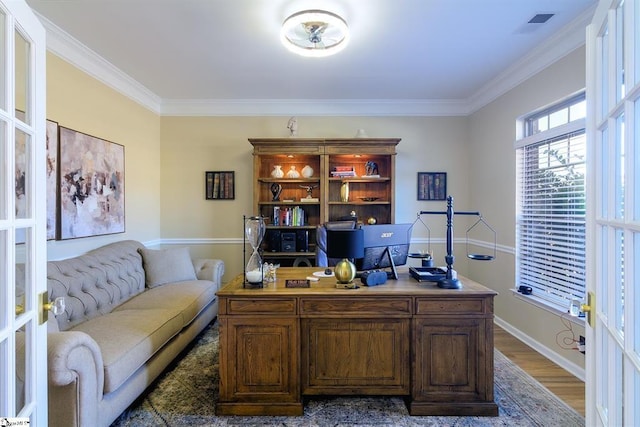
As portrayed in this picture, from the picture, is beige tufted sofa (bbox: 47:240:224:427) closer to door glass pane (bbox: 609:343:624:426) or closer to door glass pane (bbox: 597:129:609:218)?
door glass pane (bbox: 609:343:624:426)

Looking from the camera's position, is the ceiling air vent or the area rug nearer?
the area rug

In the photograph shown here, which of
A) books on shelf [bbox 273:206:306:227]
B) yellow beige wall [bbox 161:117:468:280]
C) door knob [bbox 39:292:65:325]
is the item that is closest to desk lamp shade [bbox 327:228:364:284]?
door knob [bbox 39:292:65:325]

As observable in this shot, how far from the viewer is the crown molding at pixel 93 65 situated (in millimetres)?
2623

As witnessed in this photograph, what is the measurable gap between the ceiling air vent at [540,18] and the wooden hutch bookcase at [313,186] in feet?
5.88

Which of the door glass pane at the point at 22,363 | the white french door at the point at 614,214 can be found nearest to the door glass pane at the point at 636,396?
the white french door at the point at 614,214

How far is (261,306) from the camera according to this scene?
80.8 inches

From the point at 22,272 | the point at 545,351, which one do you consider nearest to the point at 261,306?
the point at 22,272

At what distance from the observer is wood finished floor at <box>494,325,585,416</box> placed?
7.54 ft

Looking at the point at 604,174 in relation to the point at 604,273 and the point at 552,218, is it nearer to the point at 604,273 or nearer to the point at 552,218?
the point at 604,273

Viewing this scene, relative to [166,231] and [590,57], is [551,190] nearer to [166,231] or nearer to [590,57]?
[590,57]

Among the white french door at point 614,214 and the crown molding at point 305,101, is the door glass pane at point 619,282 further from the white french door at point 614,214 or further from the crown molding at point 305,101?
the crown molding at point 305,101

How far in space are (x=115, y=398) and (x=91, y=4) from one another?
105 inches

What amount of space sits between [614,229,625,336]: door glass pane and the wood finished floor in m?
1.83

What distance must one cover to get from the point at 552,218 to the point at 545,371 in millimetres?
1316
